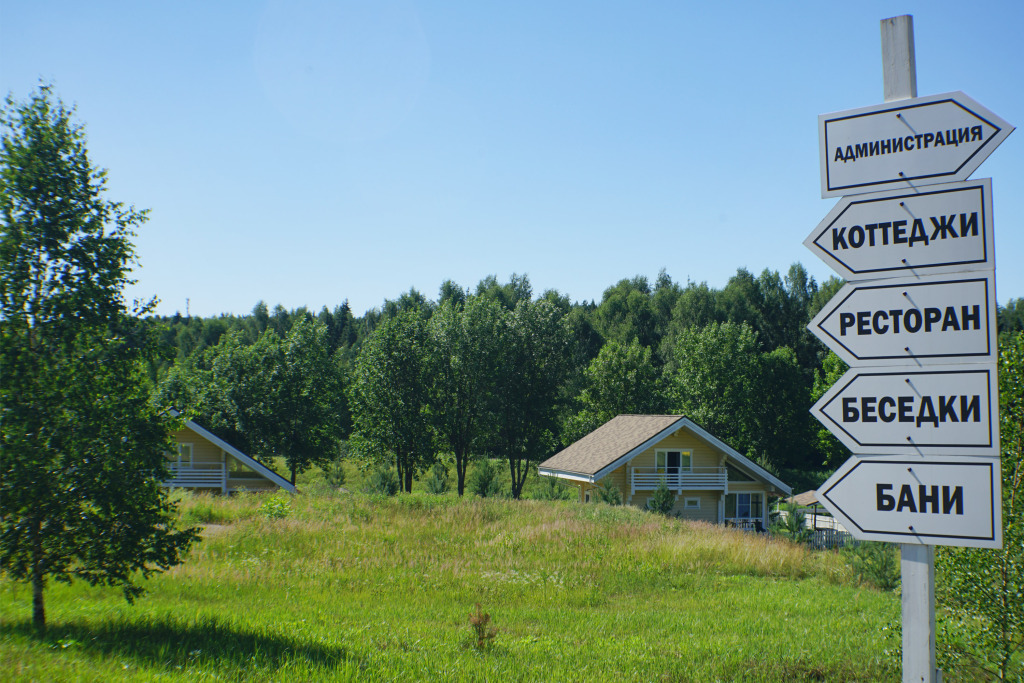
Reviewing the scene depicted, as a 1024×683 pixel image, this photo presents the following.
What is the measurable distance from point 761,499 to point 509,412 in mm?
22991

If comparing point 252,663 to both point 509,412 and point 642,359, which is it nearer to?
point 509,412

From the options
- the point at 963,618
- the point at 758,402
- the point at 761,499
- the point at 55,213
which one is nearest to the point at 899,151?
the point at 963,618

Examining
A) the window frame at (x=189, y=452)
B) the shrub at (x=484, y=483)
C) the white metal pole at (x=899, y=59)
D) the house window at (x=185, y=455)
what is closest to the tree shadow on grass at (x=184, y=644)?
the white metal pole at (x=899, y=59)

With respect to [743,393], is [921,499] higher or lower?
lower

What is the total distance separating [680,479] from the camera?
3756 cm

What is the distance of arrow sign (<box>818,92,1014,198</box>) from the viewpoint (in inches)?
135

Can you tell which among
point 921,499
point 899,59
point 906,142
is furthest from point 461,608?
point 899,59

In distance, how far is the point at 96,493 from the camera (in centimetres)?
877

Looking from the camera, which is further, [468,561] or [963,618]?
[468,561]

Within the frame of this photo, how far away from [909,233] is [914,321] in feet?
1.60

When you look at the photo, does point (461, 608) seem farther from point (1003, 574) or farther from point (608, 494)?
point (608, 494)

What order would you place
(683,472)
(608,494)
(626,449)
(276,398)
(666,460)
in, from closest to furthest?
(608,494) < (626,449) < (683,472) < (666,460) < (276,398)

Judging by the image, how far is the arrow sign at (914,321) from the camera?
3.33m

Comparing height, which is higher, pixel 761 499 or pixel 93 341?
pixel 93 341
